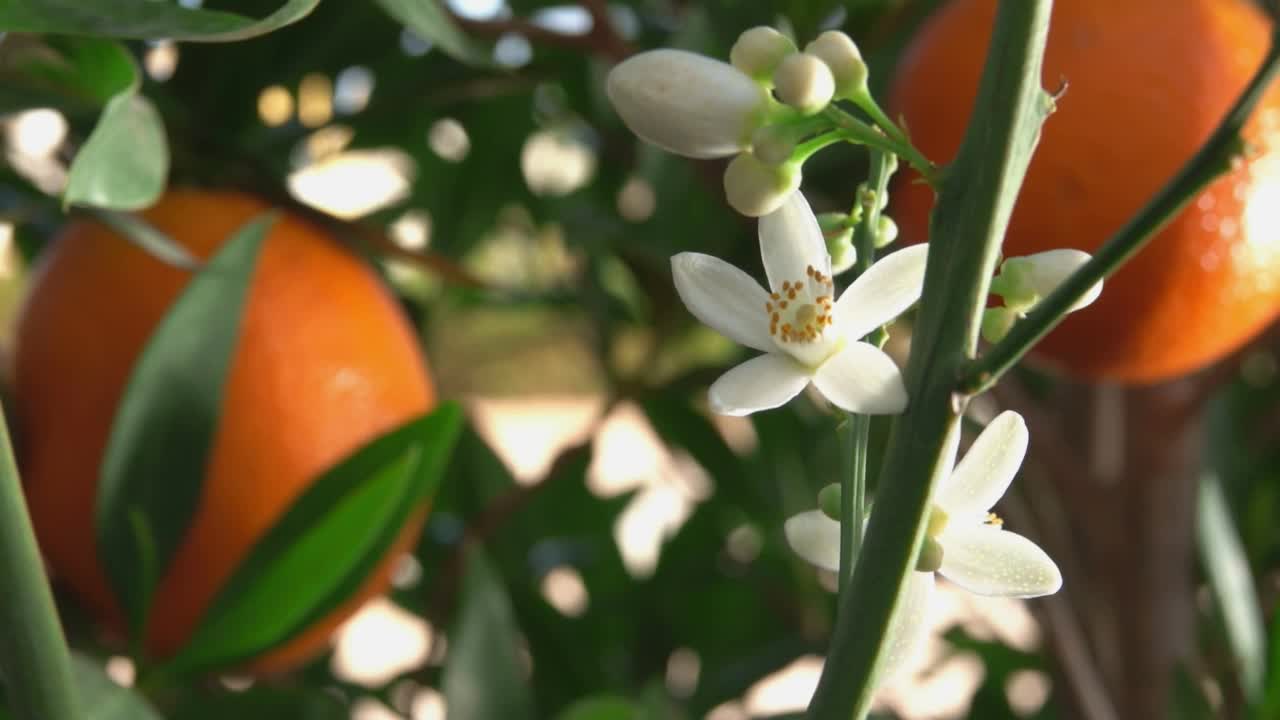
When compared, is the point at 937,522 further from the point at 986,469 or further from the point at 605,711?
the point at 605,711

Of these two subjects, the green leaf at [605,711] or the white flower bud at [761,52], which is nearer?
the white flower bud at [761,52]

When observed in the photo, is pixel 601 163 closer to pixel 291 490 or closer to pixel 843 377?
pixel 291 490

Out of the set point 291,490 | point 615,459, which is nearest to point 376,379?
point 291,490

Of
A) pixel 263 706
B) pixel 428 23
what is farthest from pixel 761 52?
pixel 263 706

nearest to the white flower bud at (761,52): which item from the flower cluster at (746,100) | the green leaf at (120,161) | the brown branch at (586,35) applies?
the flower cluster at (746,100)

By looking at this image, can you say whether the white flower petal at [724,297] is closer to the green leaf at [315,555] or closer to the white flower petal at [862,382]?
the white flower petal at [862,382]
